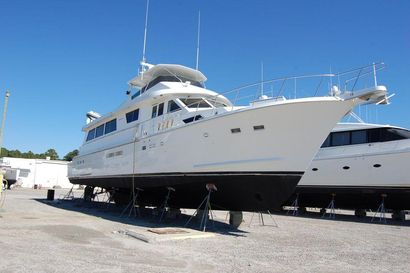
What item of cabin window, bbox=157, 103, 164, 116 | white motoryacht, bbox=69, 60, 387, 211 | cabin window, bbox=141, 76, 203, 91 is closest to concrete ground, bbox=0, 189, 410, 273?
white motoryacht, bbox=69, 60, 387, 211

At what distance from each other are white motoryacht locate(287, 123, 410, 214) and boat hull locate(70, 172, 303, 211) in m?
7.14

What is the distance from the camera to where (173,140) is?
11633 millimetres

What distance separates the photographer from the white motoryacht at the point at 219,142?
32.4 ft

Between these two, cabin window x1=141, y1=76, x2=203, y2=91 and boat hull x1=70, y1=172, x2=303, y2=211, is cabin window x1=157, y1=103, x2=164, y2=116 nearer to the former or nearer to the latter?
cabin window x1=141, y1=76, x2=203, y2=91

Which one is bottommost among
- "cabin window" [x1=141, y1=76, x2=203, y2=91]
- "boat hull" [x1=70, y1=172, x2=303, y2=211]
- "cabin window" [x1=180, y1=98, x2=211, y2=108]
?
"boat hull" [x1=70, y1=172, x2=303, y2=211]

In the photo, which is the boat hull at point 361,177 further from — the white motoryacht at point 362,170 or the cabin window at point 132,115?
the cabin window at point 132,115

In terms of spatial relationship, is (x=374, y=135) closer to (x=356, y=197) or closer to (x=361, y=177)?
(x=361, y=177)

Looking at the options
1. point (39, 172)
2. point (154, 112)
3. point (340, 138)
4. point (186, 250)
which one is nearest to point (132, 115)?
point (154, 112)

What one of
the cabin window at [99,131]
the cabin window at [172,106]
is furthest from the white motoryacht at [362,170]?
the cabin window at [99,131]

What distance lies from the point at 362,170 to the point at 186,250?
11064 millimetres

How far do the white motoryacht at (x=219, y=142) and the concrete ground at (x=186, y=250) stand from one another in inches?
52.1

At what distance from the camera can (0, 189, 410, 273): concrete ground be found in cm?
597

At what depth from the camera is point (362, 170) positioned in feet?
53.3

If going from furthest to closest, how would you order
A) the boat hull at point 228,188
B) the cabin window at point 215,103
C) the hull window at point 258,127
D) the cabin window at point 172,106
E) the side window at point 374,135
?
the side window at point 374,135 < the cabin window at point 215,103 < the cabin window at point 172,106 < the boat hull at point 228,188 < the hull window at point 258,127
